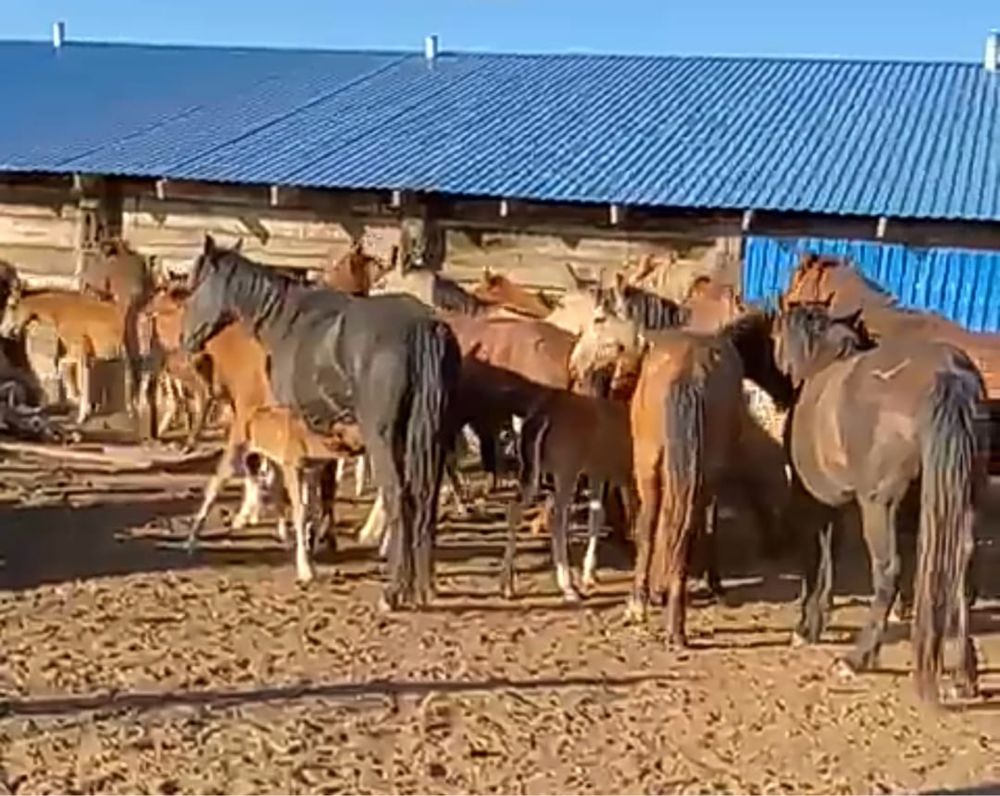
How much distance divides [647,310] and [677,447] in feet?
5.80

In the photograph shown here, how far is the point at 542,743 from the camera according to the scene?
21.7ft

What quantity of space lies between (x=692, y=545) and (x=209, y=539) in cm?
343

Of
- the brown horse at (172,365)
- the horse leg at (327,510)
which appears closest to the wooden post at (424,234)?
the brown horse at (172,365)

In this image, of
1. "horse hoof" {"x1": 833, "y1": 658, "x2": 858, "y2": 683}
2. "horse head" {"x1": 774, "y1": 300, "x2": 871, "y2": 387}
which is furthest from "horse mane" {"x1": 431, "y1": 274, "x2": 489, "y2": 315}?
"horse hoof" {"x1": 833, "y1": 658, "x2": 858, "y2": 683}

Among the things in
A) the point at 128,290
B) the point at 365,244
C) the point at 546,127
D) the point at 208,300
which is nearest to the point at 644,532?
the point at 208,300

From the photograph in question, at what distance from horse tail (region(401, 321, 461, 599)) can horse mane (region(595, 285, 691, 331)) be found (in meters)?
1.43

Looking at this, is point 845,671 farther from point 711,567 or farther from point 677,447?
point 711,567

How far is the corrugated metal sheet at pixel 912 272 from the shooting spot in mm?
14234

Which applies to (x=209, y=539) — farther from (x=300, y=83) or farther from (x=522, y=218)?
(x=300, y=83)

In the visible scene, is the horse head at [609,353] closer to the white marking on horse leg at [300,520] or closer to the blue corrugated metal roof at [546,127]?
the white marking on horse leg at [300,520]

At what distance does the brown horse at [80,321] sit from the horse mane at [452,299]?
3.41 metres

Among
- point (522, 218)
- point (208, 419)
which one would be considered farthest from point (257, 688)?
point (522, 218)

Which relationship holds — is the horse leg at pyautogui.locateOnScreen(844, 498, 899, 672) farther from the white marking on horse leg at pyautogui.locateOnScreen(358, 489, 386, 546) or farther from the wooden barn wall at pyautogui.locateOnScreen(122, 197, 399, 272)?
the wooden barn wall at pyautogui.locateOnScreen(122, 197, 399, 272)

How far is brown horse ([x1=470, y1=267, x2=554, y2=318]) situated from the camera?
476 inches
